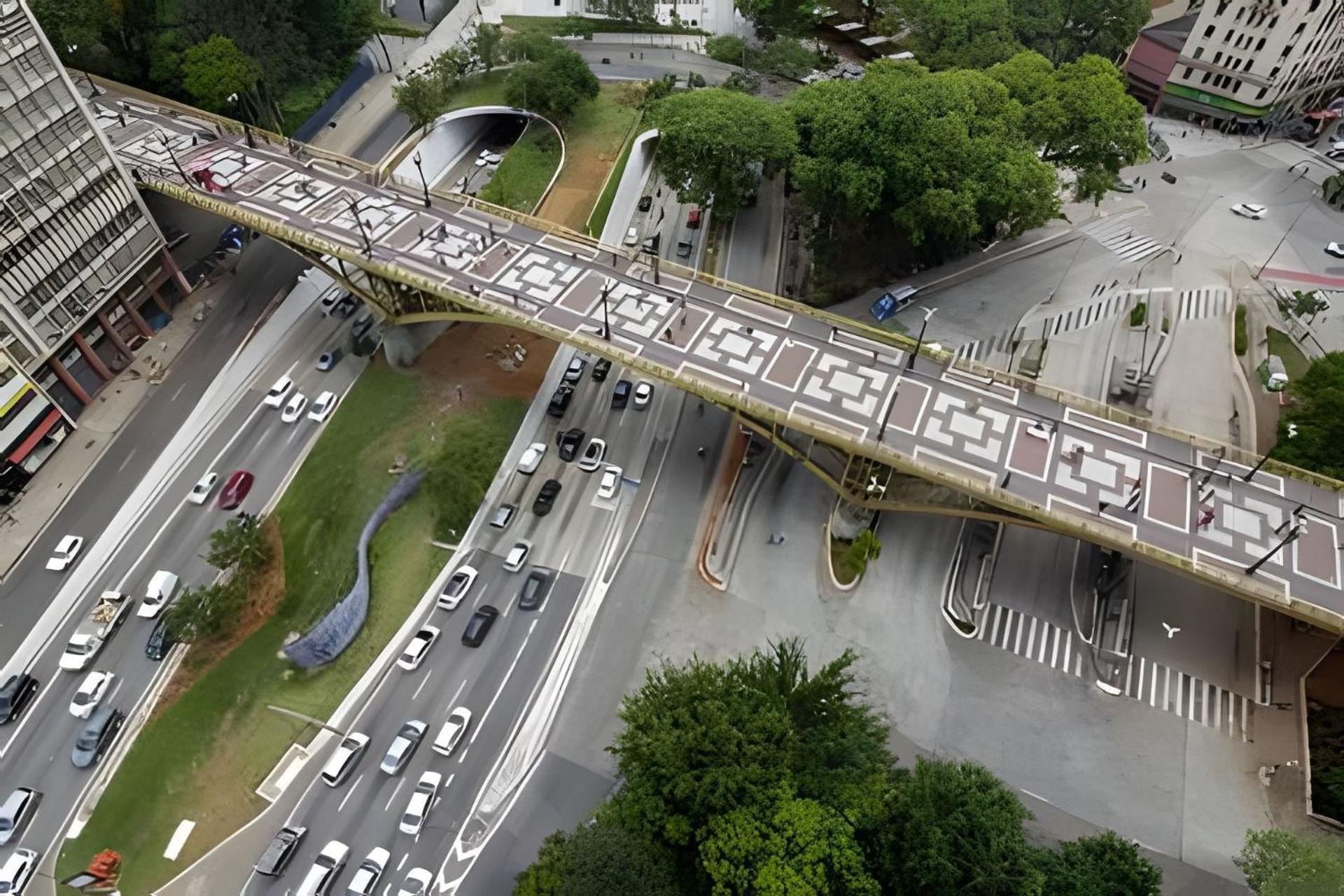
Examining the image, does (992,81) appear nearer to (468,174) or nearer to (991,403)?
(991,403)

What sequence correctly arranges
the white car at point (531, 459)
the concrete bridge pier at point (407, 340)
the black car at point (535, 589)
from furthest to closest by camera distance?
the concrete bridge pier at point (407, 340), the white car at point (531, 459), the black car at point (535, 589)

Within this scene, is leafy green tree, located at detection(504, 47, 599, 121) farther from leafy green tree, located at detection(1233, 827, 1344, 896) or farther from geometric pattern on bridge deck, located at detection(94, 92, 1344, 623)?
leafy green tree, located at detection(1233, 827, 1344, 896)

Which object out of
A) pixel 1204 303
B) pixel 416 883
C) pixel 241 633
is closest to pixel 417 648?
pixel 241 633

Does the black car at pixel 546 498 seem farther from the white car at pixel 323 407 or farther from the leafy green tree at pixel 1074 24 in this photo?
the leafy green tree at pixel 1074 24

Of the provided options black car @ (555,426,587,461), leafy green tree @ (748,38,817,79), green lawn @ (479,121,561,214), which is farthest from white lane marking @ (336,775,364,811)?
leafy green tree @ (748,38,817,79)

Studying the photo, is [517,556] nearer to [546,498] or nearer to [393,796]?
[546,498]

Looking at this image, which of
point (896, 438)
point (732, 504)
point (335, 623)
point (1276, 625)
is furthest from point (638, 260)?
point (1276, 625)

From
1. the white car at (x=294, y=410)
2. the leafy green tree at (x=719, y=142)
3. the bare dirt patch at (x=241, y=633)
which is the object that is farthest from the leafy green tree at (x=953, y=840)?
the white car at (x=294, y=410)
